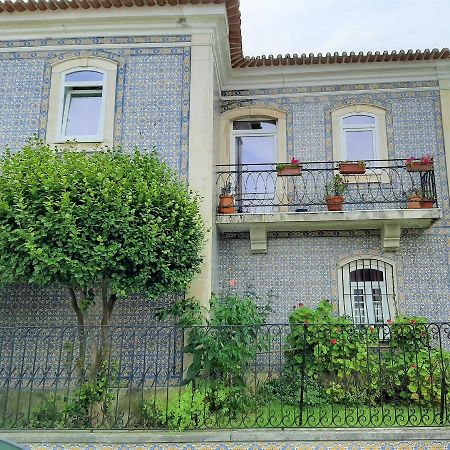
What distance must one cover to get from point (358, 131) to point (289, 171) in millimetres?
2098

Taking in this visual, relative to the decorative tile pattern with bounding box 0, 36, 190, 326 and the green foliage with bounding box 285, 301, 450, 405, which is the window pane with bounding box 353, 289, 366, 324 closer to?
the green foliage with bounding box 285, 301, 450, 405

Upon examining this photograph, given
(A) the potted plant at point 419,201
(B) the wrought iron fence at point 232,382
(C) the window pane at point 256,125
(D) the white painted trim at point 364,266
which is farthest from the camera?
(C) the window pane at point 256,125

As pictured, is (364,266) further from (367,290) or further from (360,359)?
(360,359)

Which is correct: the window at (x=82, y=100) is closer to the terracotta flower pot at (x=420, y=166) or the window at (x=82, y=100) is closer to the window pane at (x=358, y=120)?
the window pane at (x=358, y=120)

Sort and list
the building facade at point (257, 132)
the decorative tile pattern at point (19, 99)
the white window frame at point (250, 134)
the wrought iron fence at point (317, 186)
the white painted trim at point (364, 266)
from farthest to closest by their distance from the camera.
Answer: the white window frame at point (250, 134), the wrought iron fence at point (317, 186), the white painted trim at point (364, 266), the decorative tile pattern at point (19, 99), the building facade at point (257, 132)

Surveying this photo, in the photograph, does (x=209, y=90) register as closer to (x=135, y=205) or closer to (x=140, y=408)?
(x=135, y=205)

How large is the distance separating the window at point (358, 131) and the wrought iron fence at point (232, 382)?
156 inches

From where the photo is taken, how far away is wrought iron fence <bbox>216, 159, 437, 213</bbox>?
1109cm

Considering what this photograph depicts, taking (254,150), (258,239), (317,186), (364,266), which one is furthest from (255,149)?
(364,266)

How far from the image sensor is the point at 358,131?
39.0 ft

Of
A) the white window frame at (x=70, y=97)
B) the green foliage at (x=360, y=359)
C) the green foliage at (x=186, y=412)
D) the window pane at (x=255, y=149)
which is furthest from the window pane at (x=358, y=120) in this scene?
the green foliage at (x=186, y=412)

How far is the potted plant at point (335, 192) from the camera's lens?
1066cm

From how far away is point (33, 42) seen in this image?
35.1 feet

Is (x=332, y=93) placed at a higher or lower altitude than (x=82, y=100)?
higher
